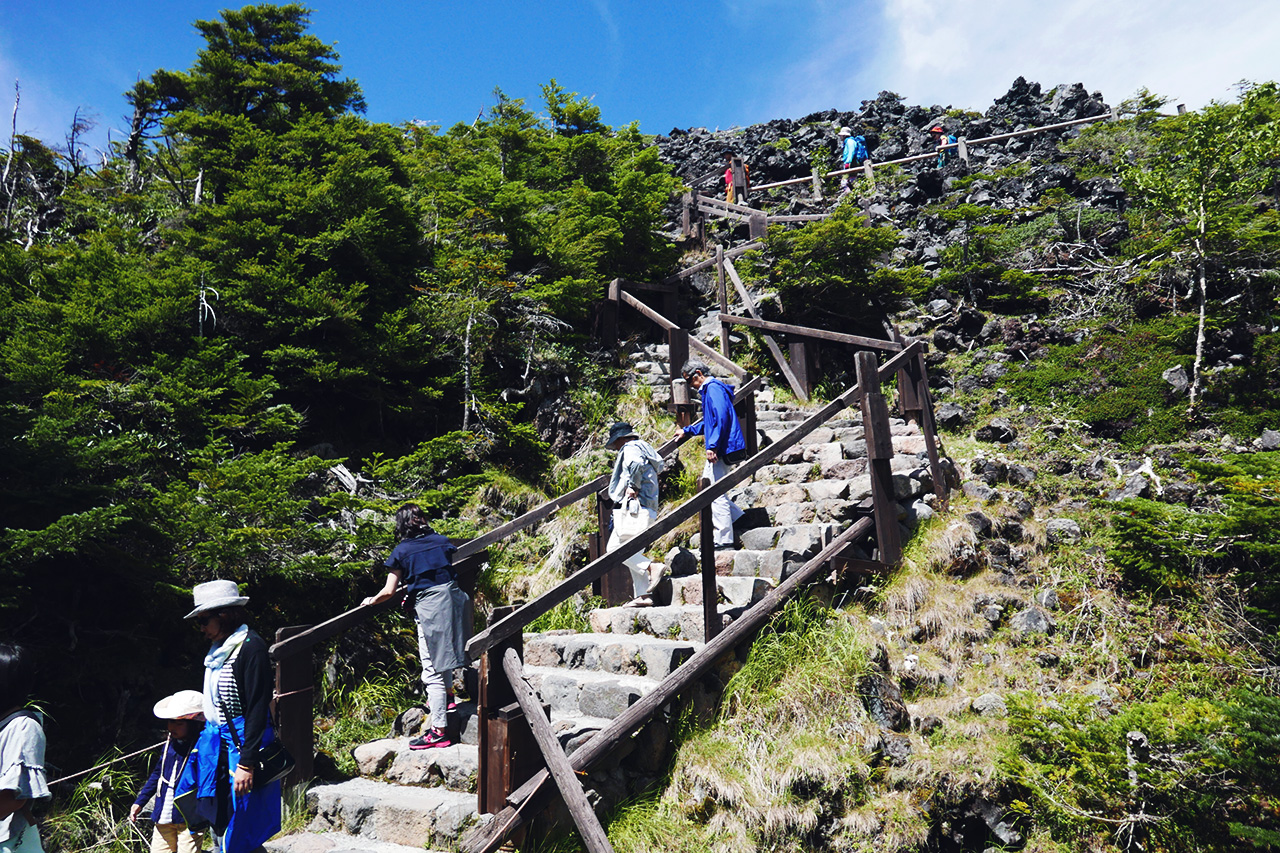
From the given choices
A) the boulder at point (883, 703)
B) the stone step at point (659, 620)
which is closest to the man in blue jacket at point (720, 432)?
the stone step at point (659, 620)

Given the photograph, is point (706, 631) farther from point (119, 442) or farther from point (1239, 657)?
point (119, 442)

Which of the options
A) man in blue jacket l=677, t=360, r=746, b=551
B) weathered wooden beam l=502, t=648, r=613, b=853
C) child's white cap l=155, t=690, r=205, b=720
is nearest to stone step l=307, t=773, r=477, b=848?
weathered wooden beam l=502, t=648, r=613, b=853

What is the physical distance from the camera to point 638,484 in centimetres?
600

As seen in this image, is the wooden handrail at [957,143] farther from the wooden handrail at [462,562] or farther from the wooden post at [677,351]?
the wooden handrail at [462,562]

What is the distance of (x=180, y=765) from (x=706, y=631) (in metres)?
3.02

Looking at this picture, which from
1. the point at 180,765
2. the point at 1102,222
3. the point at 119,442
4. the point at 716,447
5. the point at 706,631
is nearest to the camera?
the point at 180,765

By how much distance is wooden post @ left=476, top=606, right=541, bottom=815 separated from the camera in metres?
3.68

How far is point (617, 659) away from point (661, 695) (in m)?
0.79

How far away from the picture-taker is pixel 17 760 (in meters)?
2.72

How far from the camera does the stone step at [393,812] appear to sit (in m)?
3.88

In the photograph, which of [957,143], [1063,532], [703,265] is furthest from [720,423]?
[957,143]

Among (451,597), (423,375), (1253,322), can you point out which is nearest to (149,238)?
(423,375)

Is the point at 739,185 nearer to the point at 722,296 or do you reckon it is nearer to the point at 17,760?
the point at 722,296

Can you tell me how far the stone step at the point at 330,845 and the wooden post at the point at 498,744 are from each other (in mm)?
526
